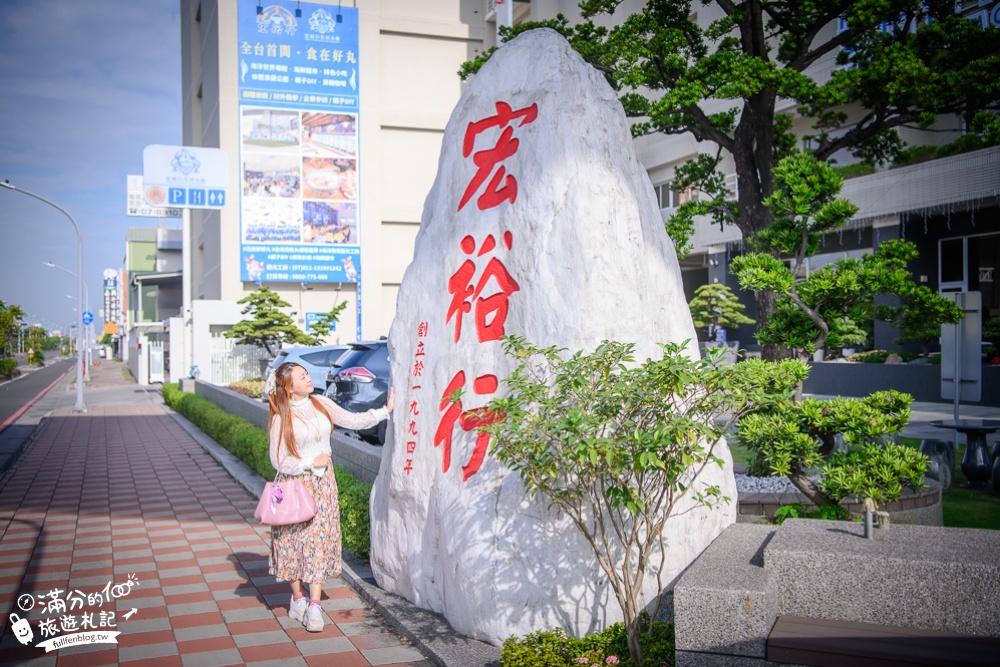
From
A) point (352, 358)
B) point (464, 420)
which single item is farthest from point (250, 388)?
point (464, 420)

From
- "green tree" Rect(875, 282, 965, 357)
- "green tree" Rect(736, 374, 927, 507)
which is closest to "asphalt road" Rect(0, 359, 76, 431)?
"green tree" Rect(736, 374, 927, 507)

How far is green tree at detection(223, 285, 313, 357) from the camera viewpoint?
79.9 feet

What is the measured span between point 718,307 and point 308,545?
20380 millimetres

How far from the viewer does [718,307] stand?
2380cm

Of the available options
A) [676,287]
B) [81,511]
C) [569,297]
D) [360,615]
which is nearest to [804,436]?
[676,287]

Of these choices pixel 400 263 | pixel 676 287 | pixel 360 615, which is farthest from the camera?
pixel 400 263

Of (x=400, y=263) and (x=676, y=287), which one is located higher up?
(x=400, y=263)

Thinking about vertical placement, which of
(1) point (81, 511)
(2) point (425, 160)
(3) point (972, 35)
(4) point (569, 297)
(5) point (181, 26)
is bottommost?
(1) point (81, 511)

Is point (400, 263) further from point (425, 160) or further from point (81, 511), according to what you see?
point (81, 511)

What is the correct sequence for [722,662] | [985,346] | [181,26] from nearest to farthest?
[722,662]
[985,346]
[181,26]

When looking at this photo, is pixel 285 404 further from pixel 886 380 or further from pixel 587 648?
pixel 886 380

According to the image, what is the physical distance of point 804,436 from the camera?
484 cm

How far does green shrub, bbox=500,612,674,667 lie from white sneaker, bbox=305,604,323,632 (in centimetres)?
136

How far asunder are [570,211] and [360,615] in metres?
2.92
